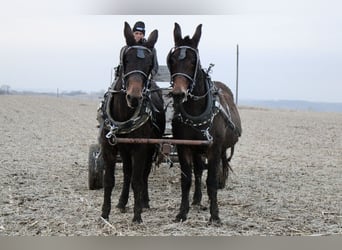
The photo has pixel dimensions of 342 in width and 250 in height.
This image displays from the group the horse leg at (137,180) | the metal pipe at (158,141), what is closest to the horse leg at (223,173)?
the metal pipe at (158,141)

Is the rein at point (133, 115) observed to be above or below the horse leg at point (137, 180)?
above

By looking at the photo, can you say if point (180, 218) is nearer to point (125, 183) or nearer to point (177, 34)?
point (125, 183)

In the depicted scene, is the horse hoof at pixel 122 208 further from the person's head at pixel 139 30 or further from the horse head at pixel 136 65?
the person's head at pixel 139 30

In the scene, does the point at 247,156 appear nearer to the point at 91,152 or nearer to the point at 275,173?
the point at 275,173

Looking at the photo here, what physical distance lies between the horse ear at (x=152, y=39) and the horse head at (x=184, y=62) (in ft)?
0.75

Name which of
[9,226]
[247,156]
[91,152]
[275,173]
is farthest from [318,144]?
[9,226]

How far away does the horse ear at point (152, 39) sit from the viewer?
259 inches

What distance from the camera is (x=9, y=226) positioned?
6.45 m

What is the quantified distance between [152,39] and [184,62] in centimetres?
50

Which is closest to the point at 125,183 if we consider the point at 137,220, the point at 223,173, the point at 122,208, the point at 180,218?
the point at 122,208

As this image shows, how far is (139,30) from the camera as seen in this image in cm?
716

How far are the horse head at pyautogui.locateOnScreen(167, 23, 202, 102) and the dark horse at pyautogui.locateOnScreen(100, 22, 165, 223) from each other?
0.27 m

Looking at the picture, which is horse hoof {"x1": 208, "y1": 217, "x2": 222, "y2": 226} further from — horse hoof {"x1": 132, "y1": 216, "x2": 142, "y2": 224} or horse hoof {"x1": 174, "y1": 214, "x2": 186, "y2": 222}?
horse hoof {"x1": 132, "y1": 216, "x2": 142, "y2": 224}

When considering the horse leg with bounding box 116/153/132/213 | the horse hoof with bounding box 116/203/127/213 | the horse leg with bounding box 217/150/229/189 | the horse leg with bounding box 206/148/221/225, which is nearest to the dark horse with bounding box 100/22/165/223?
the horse leg with bounding box 116/153/132/213
